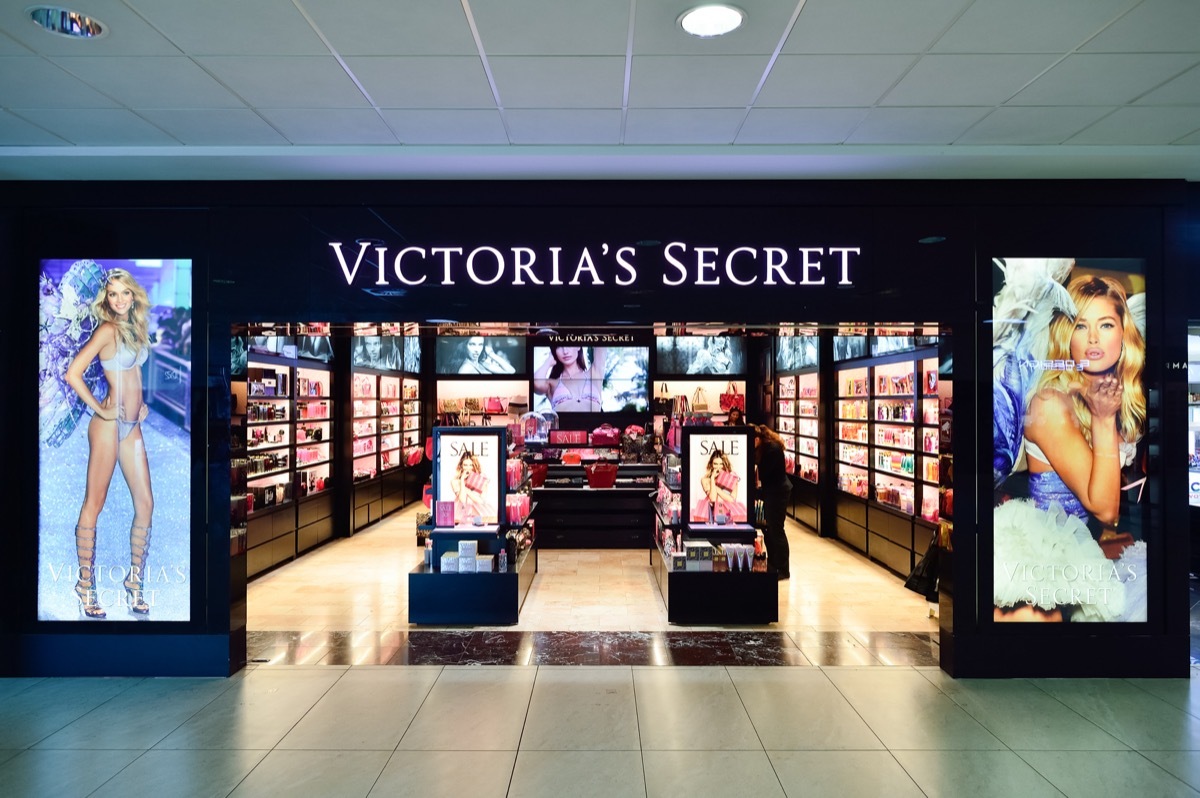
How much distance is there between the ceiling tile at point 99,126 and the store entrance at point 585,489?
4.26 feet

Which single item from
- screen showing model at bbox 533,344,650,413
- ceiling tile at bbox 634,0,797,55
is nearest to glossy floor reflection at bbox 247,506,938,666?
screen showing model at bbox 533,344,650,413

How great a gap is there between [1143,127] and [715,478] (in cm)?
359

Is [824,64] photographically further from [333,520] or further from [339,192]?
[333,520]

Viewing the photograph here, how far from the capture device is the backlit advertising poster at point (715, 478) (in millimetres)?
5758

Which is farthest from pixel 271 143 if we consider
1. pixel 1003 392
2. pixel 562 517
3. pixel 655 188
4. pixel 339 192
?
pixel 562 517

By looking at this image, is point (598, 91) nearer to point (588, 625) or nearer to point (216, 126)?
point (216, 126)

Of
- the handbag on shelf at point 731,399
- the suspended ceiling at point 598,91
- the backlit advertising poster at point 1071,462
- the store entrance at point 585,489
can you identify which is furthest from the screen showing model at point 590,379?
the backlit advertising poster at point 1071,462

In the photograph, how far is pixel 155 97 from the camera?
3361 mm

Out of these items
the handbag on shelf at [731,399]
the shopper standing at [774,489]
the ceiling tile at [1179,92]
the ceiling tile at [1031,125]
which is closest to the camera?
the ceiling tile at [1179,92]

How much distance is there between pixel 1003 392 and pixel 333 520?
778 centimetres

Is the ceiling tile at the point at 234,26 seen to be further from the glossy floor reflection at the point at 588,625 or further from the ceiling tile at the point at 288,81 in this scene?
the glossy floor reflection at the point at 588,625

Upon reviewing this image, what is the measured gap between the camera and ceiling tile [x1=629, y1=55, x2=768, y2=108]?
117 inches

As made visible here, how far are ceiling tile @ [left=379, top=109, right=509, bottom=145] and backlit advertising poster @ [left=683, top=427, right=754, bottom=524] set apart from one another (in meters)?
2.93

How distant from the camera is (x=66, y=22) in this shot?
2666 mm
